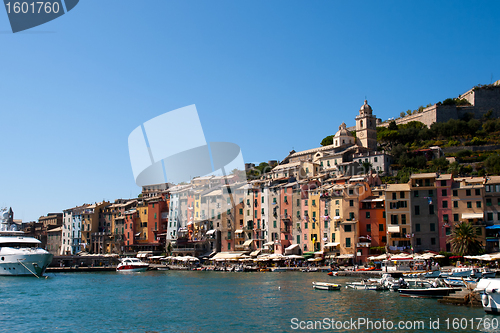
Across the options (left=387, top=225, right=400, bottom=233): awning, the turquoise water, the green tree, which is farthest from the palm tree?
the green tree

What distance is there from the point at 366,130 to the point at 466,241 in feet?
206

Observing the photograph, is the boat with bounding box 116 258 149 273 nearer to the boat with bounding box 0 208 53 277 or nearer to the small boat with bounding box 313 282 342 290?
the boat with bounding box 0 208 53 277

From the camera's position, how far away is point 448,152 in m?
99.6

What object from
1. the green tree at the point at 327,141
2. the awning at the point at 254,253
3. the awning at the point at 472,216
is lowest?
the awning at the point at 254,253

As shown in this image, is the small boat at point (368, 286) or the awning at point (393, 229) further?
the awning at point (393, 229)

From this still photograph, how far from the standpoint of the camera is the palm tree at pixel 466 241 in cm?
5244

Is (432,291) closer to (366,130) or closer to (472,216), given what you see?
(472,216)

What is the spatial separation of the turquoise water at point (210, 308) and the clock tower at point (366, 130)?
68352 millimetres

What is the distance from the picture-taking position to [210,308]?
33969 millimetres

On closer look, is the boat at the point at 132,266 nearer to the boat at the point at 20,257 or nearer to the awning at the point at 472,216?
the boat at the point at 20,257

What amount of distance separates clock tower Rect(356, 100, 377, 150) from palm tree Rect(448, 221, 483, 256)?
60.1m

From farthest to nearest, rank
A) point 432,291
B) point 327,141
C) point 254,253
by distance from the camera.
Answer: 1. point 327,141
2. point 254,253
3. point 432,291

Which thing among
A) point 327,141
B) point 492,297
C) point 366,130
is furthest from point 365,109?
point 492,297

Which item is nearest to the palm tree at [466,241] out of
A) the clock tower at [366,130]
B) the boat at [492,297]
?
the boat at [492,297]
